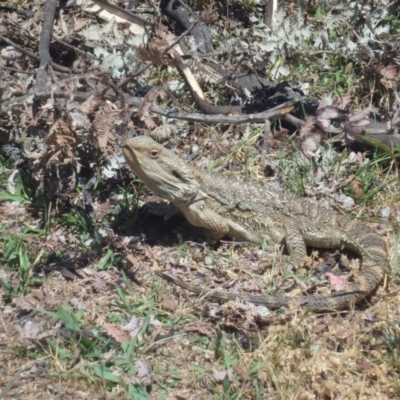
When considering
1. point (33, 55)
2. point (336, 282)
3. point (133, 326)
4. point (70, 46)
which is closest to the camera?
point (133, 326)

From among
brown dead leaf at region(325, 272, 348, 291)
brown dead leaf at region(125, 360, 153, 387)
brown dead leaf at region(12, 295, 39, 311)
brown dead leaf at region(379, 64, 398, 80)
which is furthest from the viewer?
brown dead leaf at region(379, 64, 398, 80)

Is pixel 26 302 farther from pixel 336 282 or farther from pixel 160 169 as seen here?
pixel 336 282

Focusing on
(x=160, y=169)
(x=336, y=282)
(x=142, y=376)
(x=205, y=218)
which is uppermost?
(x=160, y=169)

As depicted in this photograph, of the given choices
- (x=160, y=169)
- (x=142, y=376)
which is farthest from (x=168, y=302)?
(x=160, y=169)

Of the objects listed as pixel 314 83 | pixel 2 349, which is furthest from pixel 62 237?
pixel 314 83

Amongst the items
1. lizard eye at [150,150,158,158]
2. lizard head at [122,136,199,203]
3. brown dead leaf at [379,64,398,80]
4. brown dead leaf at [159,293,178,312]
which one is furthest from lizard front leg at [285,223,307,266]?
brown dead leaf at [379,64,398,80]

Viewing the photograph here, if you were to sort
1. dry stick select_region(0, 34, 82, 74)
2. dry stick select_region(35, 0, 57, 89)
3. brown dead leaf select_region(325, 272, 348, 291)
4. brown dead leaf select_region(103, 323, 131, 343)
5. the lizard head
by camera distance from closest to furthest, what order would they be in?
1. brown dead leaf select_region(103, 323, 131, 343)
2. brown dead leaf select_region(325, 272, 348, 291)
3. the lizard head
4. dry stick select_region(35, 0, 57, 89)
5. dry stick select_region(0, 34, 82, 74)

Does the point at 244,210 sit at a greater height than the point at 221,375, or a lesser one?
greater

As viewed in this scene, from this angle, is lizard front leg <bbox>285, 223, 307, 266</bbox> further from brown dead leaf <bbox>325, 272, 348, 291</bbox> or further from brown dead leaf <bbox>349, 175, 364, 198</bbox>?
brown dead leaf <bbox>349, 175, 364, 198</bbox>
